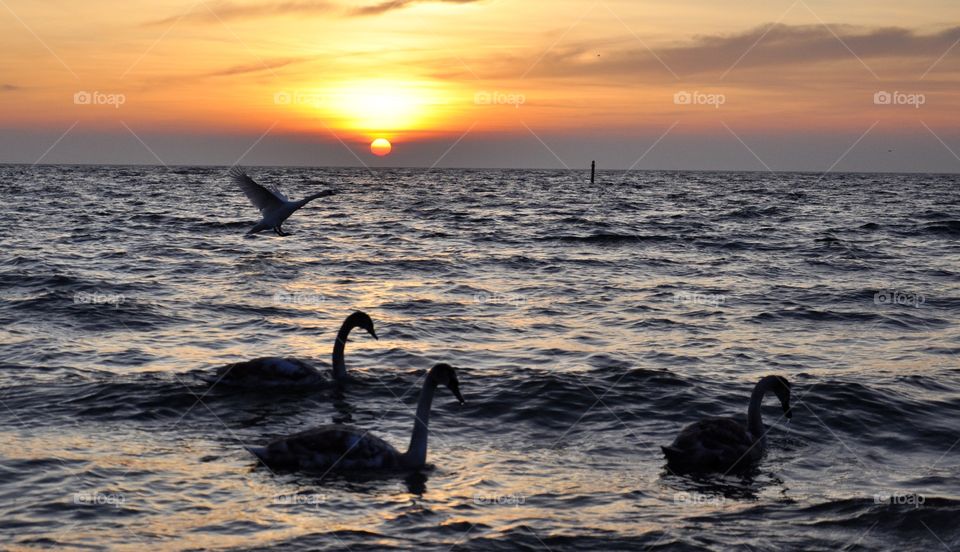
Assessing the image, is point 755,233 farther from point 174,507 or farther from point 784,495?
point 174,507

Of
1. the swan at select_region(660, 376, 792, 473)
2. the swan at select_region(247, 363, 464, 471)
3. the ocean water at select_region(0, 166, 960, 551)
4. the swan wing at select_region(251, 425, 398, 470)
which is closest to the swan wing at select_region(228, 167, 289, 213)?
the ocean water at select_region(0, 166, 960, 551)

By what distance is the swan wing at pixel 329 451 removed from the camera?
9.80 metres

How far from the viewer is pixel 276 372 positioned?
13477mm

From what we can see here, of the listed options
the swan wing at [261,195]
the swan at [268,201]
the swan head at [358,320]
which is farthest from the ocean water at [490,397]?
the swan wing at [261,195]

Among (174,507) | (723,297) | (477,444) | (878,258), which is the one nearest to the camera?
(174,507)

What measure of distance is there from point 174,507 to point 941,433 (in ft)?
30.3

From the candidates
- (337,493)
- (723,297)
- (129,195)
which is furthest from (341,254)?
(129,195)

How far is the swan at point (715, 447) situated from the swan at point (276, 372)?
215 inches

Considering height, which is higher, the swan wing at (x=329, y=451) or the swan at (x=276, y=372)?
the swan at (x=276, y=372)

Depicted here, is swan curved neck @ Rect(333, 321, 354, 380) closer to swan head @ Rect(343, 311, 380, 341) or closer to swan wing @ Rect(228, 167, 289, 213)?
swan head @ Rect(343, 311, 380, 341)

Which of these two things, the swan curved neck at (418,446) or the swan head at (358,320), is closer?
the swan curved neck at (418,446)

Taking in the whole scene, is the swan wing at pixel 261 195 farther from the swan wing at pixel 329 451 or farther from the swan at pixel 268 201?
the swan wing at pixel 329 451

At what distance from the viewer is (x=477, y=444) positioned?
1127 cm

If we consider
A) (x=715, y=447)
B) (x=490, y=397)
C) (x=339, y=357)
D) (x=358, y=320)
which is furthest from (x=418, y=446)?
(x=358, y=320)
